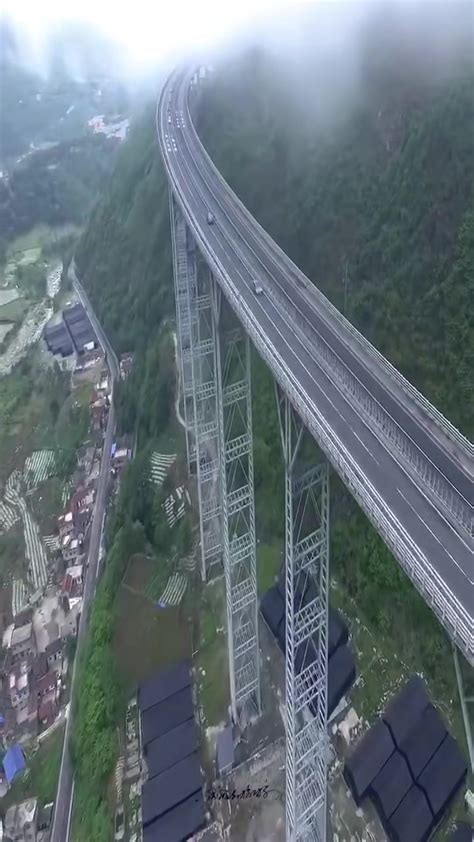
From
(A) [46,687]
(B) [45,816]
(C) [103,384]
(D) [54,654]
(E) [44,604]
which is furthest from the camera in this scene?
(C) [103,384]

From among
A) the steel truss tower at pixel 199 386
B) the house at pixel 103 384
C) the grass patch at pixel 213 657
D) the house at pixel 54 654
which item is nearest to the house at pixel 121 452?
the steel truss tower at pixel 199 386

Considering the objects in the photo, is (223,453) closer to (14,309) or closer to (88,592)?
(88,592)

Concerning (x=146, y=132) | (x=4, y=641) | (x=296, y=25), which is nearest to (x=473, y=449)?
(x=4, y=641)

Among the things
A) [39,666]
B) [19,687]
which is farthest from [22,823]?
[39,666]

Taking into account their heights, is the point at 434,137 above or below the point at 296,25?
below

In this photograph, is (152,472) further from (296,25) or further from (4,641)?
(296,25)

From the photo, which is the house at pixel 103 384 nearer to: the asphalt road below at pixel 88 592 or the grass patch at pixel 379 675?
the asphalt road below at pixel 88 592
